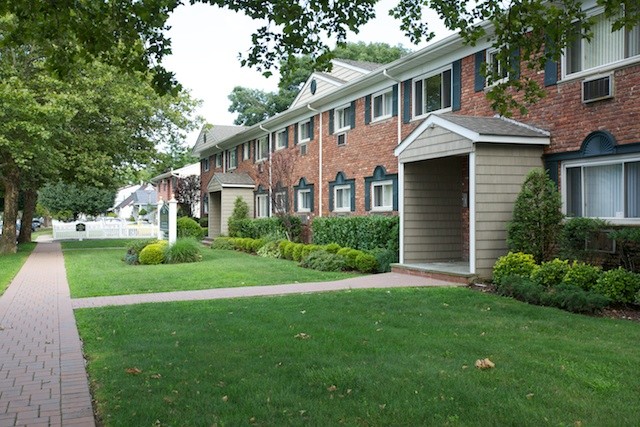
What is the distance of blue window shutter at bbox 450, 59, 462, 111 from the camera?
14.6 meters

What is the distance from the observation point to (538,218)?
11.2 m

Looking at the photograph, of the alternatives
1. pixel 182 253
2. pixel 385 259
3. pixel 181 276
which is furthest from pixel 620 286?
pixel 182 253

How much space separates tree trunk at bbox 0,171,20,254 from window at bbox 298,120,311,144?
42.2 ft

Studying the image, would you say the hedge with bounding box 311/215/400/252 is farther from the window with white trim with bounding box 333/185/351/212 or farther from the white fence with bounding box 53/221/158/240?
the white fence with bounding box 53/221/158/240

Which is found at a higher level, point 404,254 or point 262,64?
point 262,64

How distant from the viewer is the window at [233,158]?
108 ft

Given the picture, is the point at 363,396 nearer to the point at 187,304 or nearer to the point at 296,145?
the point at 187,304

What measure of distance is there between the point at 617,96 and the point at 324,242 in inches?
433

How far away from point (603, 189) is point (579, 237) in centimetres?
125

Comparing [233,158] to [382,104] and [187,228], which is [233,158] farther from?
[382,104]

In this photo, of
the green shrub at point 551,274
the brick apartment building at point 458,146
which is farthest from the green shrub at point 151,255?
the green shrub at point 551,274

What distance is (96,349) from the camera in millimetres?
6992

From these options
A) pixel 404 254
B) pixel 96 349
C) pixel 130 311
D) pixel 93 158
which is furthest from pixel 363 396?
pixel 93 158

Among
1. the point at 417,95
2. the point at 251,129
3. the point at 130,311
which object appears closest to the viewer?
the point at 130,311
